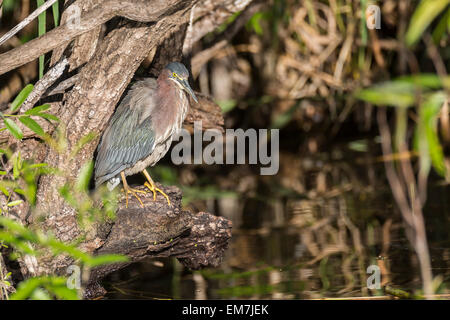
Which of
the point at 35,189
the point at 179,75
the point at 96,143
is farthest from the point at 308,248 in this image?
the point at 35,189

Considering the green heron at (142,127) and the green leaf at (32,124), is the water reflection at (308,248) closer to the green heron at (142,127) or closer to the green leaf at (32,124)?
the green heron at (142,127)

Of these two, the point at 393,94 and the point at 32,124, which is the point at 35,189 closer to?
the point at 32,124

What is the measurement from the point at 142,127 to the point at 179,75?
35cm

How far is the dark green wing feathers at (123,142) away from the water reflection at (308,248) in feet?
2.17

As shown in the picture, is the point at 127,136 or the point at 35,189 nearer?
the point at 35,189

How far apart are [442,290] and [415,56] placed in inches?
147

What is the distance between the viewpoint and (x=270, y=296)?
3.27 meters

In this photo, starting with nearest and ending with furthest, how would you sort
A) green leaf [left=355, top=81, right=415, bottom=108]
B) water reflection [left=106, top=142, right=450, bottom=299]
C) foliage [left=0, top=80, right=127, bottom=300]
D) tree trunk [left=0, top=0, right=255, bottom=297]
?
1. green leaf [left=355, top=81, right=415, bottom=108]
2. foliage [left=0, top=80, right=127, bottom=300]
3. tree trunk [left=0, top=0, right=255, bottom=297]
4. water reflection [left=106, top=142, right=450, bottom=299]

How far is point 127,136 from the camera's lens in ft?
10.7

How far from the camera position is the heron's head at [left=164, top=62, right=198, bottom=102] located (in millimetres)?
3451

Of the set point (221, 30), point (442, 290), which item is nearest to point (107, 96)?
point (442, 290)

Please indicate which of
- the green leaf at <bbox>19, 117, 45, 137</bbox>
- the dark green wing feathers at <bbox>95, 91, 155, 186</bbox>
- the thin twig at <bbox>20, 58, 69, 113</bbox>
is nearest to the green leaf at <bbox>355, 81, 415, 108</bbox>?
the green leaf at <bbox>19, 117, 45, 137</bbox>

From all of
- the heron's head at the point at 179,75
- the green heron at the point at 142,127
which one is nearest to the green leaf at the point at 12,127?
the green heron at the point at 142,127

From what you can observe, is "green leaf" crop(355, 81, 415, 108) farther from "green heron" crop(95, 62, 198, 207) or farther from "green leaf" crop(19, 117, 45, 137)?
"green heron" crop(95, 62, 198, 207)
